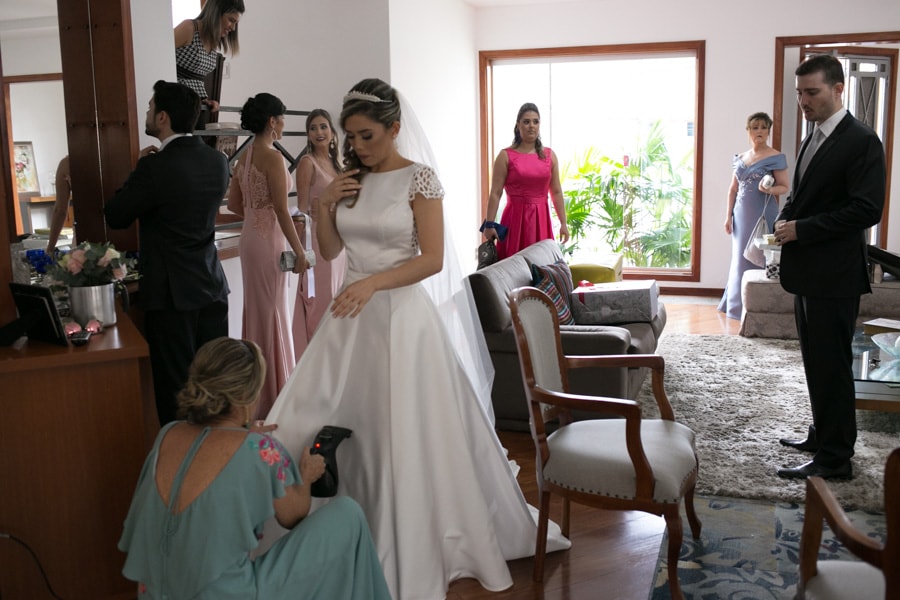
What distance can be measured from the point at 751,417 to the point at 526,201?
7.23 ft

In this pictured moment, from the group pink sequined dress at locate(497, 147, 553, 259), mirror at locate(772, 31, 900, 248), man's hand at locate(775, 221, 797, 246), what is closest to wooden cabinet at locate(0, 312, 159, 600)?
man's hand at locate(775, 221, 797, 246)

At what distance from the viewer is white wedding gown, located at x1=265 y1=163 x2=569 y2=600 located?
2791 mm

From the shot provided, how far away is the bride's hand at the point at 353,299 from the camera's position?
106 inches

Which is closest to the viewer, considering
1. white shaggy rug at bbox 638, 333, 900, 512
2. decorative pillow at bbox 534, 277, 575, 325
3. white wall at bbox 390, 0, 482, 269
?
white shaggy rug at bbox 638, 333, 900, 512

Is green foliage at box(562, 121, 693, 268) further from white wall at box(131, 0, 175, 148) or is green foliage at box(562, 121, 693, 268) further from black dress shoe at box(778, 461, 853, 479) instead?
white wall at box(131, 0, 175, 148)

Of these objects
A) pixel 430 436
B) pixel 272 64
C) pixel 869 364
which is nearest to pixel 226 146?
pixel 272 64

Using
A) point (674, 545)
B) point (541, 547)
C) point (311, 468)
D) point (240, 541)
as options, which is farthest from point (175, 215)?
point (674, 545)

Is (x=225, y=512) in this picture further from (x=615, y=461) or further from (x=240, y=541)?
(x=615, y=461)

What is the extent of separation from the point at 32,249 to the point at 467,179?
20.0ft

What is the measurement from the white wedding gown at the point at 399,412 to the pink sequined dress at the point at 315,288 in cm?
206

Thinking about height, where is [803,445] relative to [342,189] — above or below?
below

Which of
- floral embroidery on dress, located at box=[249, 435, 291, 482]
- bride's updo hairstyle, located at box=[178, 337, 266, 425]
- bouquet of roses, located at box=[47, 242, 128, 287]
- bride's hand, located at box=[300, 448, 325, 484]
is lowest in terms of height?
bride's hand, located at box=[300, 448, 325, 484]

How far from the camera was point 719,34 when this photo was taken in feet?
27.8

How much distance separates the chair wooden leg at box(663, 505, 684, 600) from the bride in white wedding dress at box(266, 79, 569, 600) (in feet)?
1.77
